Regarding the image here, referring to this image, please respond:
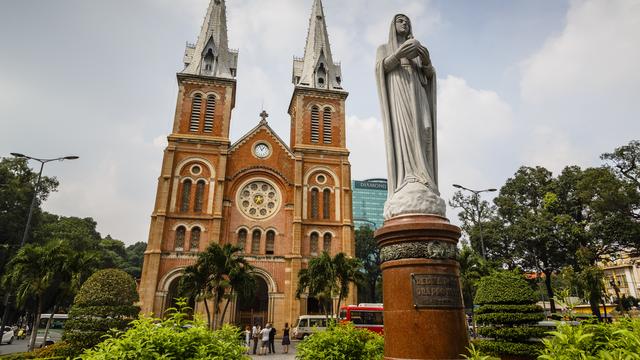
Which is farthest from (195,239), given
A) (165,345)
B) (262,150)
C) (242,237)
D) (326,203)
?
(165,345)

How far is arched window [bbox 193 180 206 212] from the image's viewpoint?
27.9 metres

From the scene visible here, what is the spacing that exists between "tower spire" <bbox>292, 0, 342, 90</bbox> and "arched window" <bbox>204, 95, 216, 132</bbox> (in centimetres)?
767

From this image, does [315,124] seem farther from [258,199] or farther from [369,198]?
[369,198]

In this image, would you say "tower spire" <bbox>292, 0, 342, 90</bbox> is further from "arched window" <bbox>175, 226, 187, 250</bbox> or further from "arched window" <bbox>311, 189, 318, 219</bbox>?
"arched window" <bbox>175, 226, 187, 250</bbox>

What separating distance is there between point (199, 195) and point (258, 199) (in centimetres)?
425

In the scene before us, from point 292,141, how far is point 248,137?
4021mm

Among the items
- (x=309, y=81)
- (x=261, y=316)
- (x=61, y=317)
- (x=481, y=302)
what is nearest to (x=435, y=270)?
(x=481, y=302)

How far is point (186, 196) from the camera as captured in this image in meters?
28.1

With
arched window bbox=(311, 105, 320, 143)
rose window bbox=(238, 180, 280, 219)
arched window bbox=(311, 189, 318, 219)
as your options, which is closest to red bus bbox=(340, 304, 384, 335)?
arched window bbox=(311, 189, 318, 219)

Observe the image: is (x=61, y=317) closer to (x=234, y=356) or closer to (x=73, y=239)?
(x=73, y=239)

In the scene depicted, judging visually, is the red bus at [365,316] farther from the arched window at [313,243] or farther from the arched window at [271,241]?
the arched window at [271,241]

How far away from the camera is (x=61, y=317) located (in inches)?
1399

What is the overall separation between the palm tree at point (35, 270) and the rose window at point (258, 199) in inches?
563

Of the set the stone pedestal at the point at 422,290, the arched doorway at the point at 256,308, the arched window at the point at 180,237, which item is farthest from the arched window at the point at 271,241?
the stone pedestal at the point at 422,290
